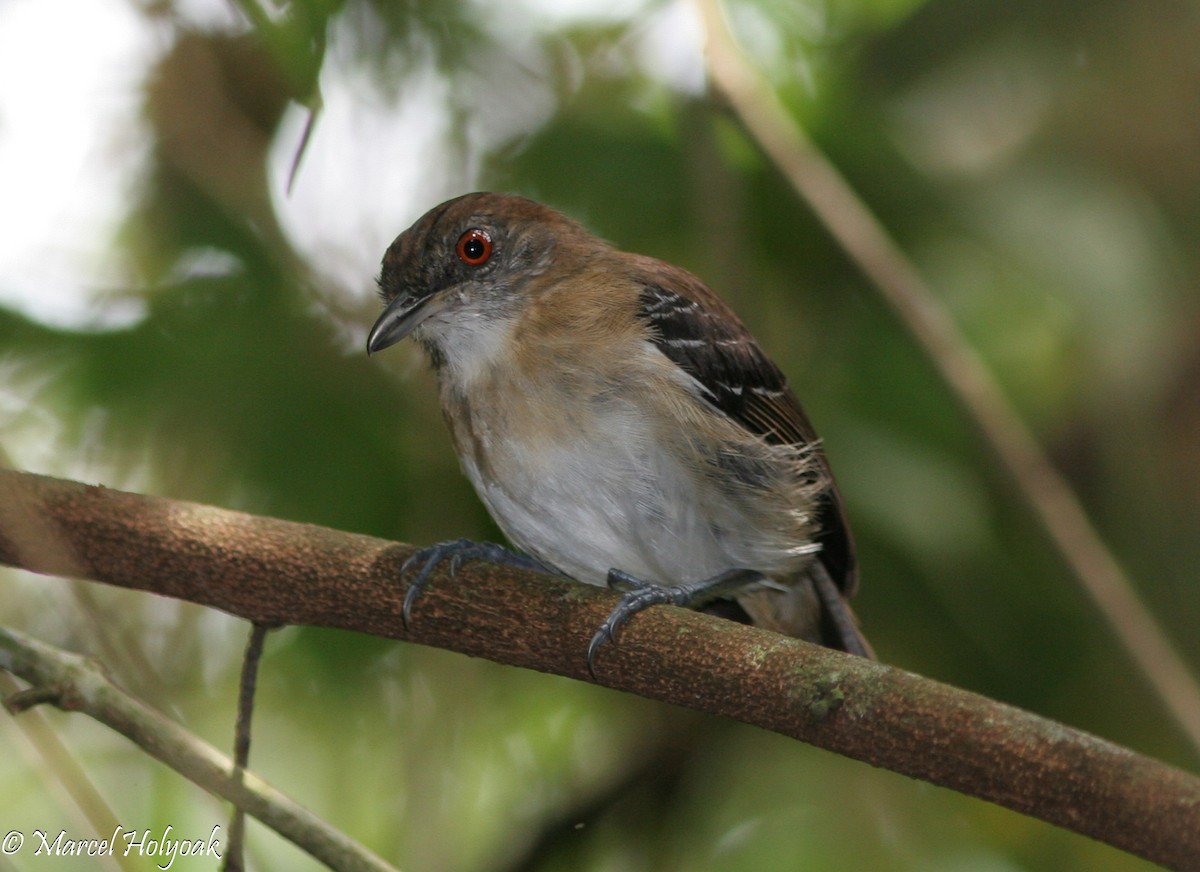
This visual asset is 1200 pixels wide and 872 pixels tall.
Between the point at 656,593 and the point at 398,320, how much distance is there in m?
1.46

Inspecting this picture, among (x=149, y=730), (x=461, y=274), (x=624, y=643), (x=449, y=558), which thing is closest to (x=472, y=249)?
(x=461, y=274)

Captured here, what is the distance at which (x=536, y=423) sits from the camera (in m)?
4.01

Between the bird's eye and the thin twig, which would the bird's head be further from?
the thin twig

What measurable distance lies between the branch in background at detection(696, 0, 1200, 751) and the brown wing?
53cm

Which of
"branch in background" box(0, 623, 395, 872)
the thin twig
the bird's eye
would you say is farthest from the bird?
"branch in background" box(0, 623, 395, 872)

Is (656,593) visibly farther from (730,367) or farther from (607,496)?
(730,367)

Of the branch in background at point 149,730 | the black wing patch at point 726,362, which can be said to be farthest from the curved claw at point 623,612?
the black wing patch at point 726,362

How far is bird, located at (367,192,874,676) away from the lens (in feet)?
13.2

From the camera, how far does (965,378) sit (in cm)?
407

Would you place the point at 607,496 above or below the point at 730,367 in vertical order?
above

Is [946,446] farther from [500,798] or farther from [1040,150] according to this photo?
[500,798]

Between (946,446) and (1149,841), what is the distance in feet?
10.4

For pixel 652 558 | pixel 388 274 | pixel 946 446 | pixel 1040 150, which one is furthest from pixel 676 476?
pixel 1040 150

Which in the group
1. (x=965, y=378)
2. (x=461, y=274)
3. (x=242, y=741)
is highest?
(x=461, y=274)
